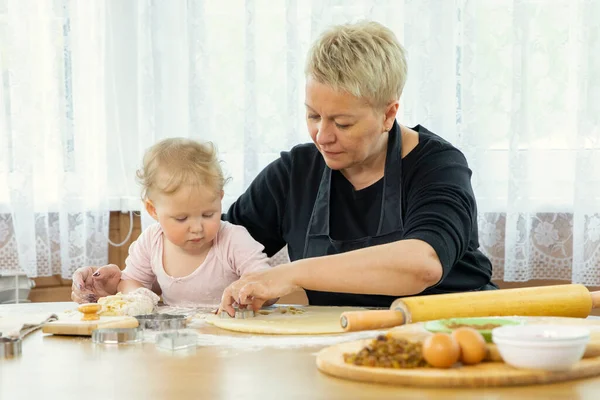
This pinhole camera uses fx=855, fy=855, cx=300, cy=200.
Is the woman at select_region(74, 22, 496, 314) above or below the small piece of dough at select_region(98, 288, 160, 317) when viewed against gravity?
above

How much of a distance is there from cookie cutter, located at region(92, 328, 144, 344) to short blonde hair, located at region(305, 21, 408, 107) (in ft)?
2.28

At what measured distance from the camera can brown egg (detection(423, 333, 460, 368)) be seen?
1097 millimetres

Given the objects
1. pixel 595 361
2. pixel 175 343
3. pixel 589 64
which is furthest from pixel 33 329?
pixel 589 64

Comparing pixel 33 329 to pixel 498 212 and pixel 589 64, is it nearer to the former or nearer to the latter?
pixel 498 212

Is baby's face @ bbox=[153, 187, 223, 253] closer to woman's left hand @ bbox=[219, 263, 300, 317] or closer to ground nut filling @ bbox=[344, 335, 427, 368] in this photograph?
woman's left hand @ bbox=[219, 263, 300, 317]

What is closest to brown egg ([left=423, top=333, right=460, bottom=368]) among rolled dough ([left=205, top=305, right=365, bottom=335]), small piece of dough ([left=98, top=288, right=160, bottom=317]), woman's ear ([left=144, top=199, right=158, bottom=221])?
rolled dough ([left=205, top=305, right=365, bottom=335])

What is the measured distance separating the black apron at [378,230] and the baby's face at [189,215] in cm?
24

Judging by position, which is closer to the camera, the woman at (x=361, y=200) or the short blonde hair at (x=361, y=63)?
the woman at (x=361, y=200)

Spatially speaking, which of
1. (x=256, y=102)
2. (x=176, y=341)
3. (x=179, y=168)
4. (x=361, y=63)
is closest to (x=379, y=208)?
(x=361, y=63)

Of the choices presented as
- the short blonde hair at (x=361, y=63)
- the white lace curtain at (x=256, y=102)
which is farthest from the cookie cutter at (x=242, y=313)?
the white lace curtain at (x=256, y=102)

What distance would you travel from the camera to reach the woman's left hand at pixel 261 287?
1.67 m

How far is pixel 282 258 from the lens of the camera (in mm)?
3256

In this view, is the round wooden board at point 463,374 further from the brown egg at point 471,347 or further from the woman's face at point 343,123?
the woman's face at point 343,123

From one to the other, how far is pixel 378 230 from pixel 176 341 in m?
0.74
